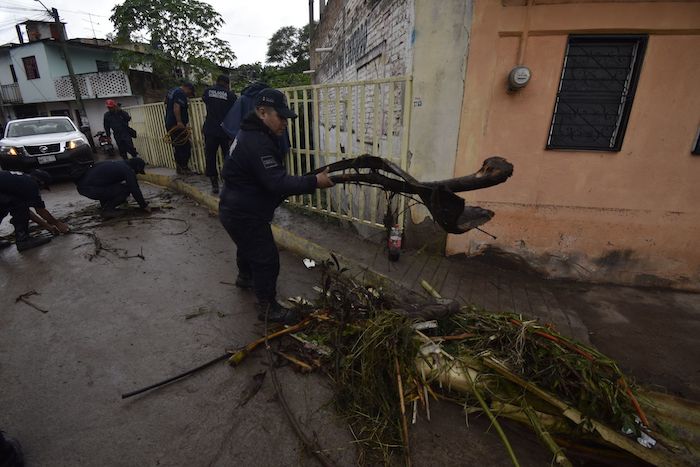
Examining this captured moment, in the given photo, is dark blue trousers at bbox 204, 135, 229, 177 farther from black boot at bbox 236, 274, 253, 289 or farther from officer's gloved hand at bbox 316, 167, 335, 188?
officer's gloved hand at bbox 316, 167, 335, 188

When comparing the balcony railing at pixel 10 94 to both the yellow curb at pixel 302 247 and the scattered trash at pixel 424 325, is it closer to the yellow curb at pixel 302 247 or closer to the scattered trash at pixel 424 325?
the yellow curb at pixel 302 247

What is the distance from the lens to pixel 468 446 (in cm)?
193

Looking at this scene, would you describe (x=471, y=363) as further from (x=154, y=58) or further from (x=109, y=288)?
(x=154, y=58)

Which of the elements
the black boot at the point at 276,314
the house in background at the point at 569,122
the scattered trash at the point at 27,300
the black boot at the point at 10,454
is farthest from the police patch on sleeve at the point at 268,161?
the scattered trash at the point at 27,300

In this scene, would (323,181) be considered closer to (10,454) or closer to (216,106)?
(10,454)

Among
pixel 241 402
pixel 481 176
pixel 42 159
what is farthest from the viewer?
pixel 42 159

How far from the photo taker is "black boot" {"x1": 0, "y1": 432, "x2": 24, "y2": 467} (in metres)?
1.57

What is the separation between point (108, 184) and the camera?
5.48m

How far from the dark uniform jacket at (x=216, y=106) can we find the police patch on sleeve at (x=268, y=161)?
3.63m

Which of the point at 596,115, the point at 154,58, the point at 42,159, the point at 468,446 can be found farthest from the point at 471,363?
the point at 154,58

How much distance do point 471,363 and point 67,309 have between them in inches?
143

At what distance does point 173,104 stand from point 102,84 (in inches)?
759

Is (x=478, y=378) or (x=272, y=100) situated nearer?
Answer: (x=478, y=378)

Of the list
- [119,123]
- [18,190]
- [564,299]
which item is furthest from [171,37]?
[564,299]
